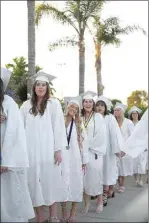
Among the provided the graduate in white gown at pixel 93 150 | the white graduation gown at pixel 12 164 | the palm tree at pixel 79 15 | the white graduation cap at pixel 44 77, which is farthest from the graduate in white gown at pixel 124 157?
the palm tree at pixel 79 15

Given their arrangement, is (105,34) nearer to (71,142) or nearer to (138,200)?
(71,142)

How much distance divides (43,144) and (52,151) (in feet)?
0.53

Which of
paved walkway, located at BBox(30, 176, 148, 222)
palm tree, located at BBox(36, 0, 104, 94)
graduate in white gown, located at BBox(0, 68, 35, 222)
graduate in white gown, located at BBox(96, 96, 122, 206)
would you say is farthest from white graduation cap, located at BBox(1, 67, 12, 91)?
palm tree, located at BBox(36, 0, 104, 94)

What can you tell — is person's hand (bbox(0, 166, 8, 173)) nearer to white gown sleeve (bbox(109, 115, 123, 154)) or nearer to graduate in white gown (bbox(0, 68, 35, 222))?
graduate in white gown (bbox(0, 68, 35, 222))

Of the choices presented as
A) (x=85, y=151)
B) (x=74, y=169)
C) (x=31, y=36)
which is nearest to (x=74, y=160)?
(x=74, y=169)

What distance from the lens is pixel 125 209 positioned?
7.06 feet

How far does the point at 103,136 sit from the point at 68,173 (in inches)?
56.4

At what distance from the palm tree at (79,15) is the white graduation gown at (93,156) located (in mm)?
12297

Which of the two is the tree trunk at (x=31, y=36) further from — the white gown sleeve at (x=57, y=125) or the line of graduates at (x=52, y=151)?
the white gown sleeve at (x=57, y=125)

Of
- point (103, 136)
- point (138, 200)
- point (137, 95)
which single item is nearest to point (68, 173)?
point (103, 136)

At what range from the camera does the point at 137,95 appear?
92.6 meters

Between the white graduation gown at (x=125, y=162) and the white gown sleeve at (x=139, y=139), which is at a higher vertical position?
the white gown sleeve at (x=139, y=139)

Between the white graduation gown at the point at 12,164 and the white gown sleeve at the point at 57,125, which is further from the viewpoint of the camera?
the white gown sleeve at the point at 57,125

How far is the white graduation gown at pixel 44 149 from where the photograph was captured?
539 cm
